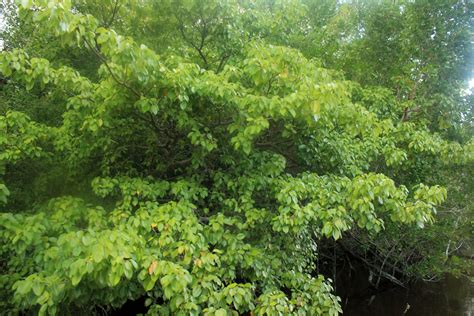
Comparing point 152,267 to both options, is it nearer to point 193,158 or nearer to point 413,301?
point 193,158

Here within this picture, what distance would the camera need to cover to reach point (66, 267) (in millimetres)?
2539

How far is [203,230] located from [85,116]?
156cm

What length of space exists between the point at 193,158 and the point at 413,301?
25.4 ft

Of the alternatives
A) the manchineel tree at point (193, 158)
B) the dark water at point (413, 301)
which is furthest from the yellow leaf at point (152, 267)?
the dark water at point (413, 301)

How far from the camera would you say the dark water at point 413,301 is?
8742mm

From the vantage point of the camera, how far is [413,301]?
9.16 meters

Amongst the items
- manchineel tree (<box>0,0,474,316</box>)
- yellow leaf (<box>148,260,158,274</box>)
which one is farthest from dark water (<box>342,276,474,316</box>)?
yellow leaf (<box>148,260,158,274</box>)

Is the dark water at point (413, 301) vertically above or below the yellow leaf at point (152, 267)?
below

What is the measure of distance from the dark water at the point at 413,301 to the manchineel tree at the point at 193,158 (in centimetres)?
398

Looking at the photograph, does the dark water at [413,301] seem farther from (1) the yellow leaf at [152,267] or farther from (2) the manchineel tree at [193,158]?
(1) the yellow leaf at [152,267]

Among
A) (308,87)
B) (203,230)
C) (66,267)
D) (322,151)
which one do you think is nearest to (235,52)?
(322,151)

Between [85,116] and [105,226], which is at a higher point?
[85,116]

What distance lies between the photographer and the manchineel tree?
271cm

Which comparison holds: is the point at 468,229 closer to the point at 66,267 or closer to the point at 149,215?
the point at 149,215
